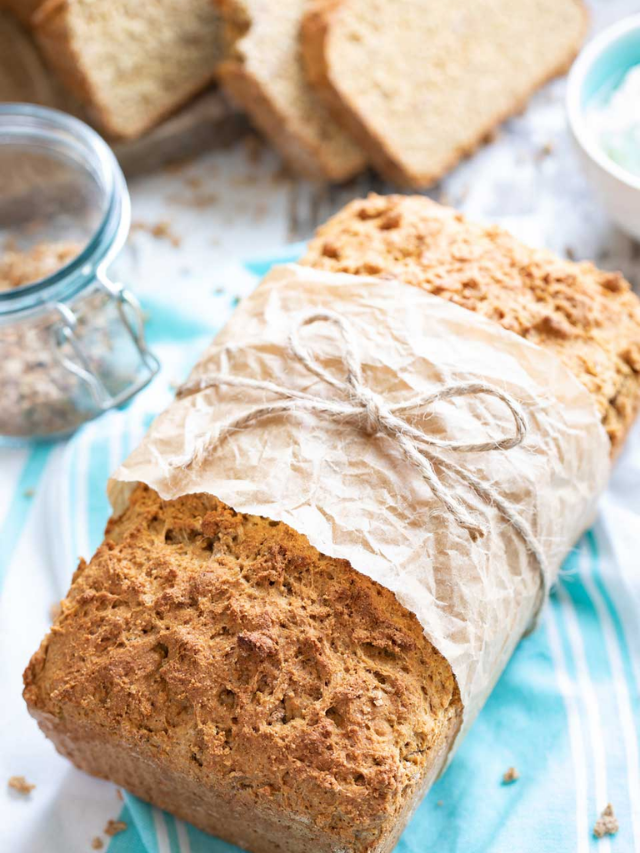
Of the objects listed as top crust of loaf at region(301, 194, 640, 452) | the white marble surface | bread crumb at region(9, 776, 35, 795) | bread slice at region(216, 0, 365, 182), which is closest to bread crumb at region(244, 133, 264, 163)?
the white marble surface

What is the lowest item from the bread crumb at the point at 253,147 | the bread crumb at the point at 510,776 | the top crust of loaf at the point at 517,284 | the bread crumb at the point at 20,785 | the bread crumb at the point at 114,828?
the bread crumb at the point at 20,785

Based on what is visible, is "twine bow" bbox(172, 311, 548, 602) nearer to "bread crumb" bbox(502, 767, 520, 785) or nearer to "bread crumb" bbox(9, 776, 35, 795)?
"bread crumb" bbox(502, 767, 520, 785)

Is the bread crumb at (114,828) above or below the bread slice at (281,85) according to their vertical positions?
below

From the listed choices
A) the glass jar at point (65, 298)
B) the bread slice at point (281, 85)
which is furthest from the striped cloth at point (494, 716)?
the bread slice at point (281, 85)

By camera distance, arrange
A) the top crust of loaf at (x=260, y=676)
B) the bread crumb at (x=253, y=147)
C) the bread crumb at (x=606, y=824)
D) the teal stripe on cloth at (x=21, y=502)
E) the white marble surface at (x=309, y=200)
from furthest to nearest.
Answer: the bread crumb at (x=253, y=147) → the white marble surface at (x=309, y=200) → the teal stripe on cloth at (x=21, y=502) → the bread crumb at (x=606, y=824) → the top crust of loaf at (x=260, y=676)

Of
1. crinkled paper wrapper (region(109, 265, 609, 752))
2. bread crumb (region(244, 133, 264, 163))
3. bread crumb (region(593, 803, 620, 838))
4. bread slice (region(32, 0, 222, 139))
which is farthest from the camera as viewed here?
bread crumb (region(244, 133, 264, 163))

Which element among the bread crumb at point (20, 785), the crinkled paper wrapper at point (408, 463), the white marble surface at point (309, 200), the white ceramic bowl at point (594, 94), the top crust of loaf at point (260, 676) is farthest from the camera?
the white marble surface at point (309, 200)

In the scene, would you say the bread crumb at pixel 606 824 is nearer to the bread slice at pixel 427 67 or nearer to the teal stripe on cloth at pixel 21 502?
the teal stripe on cloth at pixel 21 502
